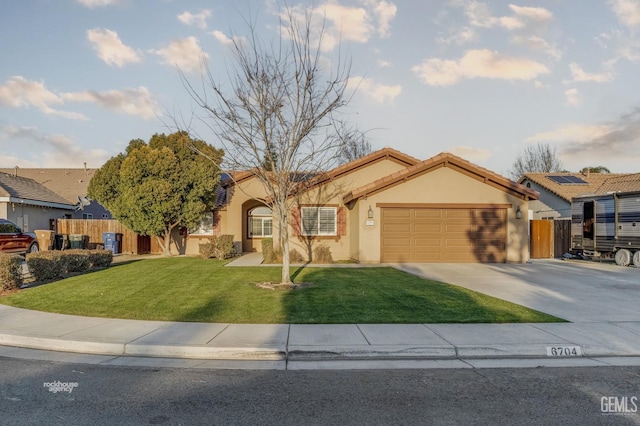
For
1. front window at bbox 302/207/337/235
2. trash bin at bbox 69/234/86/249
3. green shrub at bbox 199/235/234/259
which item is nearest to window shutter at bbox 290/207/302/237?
front window at bbox 302/207/337/235

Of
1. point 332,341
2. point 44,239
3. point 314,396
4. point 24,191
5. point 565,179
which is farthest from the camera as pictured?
point 565,179

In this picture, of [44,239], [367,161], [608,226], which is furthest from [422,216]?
[44,239]

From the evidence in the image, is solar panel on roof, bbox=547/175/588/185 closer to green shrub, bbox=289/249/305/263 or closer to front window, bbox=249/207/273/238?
front window, bbox=249/207/273/238

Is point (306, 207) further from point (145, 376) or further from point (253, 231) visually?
point (145, 376)

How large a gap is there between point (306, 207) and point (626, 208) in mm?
13721

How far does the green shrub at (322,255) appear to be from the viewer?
750 inches

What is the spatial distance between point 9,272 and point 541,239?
76.5 feet

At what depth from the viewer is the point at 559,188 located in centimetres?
3081

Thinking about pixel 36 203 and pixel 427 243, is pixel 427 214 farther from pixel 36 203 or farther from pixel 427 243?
pixel 36 203

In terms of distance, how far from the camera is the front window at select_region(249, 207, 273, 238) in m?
25.5

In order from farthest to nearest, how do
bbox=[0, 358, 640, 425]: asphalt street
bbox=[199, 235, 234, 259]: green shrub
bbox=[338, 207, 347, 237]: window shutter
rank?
bbox=[199, 235, 234, 259]: green shrub < bbox=[338, 207, 347, 237]: window shutter < bbox=[0, 358, 640, 425]: asphalt street

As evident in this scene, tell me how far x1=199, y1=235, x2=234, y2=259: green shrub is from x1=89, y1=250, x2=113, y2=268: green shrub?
15.1 ft

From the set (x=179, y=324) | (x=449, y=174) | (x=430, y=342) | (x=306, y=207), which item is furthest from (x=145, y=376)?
(x=449, y=174)

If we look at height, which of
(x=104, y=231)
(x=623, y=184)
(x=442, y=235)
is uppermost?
(x=623, y=184)
